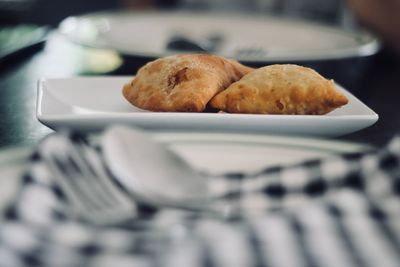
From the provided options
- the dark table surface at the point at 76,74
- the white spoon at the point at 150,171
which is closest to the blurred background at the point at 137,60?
the dark table surface at the point at 76,74

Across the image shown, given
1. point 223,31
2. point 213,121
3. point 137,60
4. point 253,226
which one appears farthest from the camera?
point 223,31

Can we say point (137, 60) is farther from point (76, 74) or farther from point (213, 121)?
point (213, 121)

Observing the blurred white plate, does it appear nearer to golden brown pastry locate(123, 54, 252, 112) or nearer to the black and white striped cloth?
golden brown pastry locate(123, 54, 252, 112)

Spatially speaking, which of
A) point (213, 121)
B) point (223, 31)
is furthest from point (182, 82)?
point (223, 31)

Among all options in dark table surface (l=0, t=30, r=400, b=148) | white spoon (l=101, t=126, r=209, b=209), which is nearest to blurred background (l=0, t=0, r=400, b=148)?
dark table surface (l=0, t=30, r=400, b=148)

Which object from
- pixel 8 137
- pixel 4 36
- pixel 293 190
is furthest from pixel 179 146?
pixel 4 36

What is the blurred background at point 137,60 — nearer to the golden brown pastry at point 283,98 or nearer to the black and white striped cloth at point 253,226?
the golden brown pastry at point 283,98

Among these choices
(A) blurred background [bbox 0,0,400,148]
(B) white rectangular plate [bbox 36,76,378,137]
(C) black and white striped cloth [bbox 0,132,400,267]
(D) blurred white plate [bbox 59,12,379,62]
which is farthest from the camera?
(D) blurred white plate [bbox 59,12,379,62]
